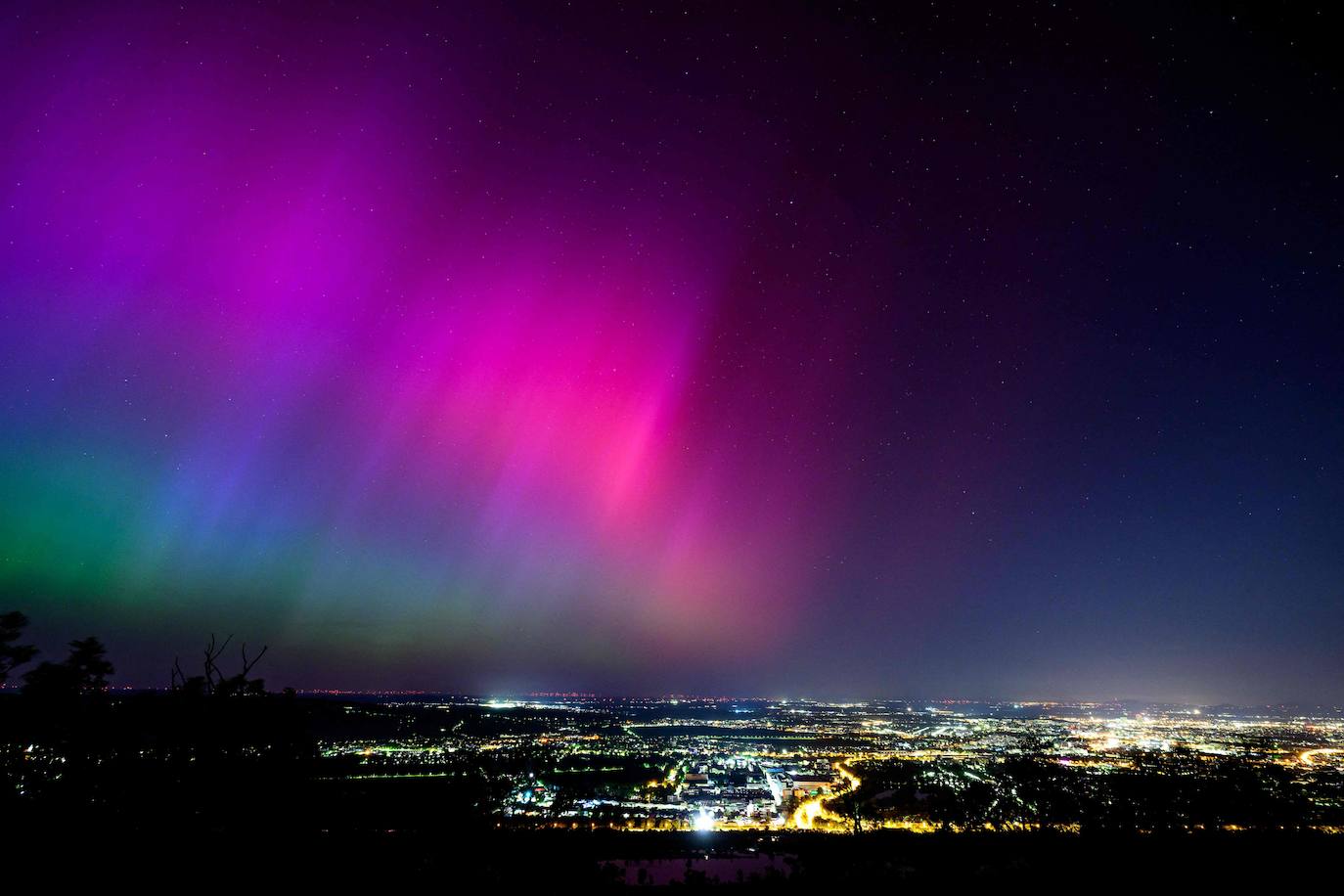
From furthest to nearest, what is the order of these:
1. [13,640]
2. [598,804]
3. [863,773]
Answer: [863,773] < [598,804] < [13,640]

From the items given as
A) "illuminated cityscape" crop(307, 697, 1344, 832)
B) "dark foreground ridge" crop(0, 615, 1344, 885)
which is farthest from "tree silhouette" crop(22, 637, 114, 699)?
"illuminated cityscape" crop(307, 697, 1344, 832)

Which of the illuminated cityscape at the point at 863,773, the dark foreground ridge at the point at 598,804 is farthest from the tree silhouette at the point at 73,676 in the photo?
the illuminated cityscape at the point at 863,773

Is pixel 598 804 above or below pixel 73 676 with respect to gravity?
below

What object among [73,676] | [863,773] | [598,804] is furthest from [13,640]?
[863,773]

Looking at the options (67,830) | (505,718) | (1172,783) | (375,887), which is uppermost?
(67,830)

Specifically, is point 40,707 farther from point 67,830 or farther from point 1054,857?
point 1054,857

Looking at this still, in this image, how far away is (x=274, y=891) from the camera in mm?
16266

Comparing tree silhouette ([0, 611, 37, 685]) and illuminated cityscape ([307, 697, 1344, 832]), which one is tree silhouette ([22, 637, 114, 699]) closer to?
tree silhouette ([0, 611, 37, 685])

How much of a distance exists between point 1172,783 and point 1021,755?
23.9 metres

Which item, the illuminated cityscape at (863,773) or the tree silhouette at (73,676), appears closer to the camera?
the tree silhouette at (73,676)

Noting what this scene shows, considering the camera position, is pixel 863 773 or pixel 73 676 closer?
pixel 73 676

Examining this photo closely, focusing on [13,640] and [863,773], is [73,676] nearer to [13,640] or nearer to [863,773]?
[13,640]

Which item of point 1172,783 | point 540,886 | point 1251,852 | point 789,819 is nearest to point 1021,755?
point 1172,783

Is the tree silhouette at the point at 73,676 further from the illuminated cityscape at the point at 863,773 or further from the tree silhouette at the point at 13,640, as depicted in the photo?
the illuminated cityscape at the point at 863,773
